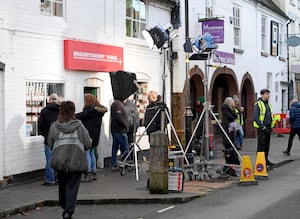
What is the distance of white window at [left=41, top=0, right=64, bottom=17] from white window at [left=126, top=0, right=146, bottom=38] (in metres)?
3.11

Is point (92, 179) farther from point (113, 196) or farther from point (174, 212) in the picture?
point (174, 212)

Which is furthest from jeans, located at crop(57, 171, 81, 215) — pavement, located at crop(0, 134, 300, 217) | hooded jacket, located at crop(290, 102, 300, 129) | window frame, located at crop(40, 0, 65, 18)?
hooded jacket, located at crop(290, 102, 300, 129)

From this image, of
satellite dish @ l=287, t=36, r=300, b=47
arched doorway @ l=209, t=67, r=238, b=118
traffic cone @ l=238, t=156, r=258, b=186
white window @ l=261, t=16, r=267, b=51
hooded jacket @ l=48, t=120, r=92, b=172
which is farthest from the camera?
satellite dish @ l=287, t=36, r=300, b=47

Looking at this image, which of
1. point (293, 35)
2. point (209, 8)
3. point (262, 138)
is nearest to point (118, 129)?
point (262, 138)

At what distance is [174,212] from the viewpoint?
9.05m

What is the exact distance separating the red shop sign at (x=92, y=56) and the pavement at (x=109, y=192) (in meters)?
2.64

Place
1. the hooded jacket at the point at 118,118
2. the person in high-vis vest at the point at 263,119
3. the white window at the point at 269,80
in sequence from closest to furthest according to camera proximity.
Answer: the hooded jacket at the point at 118,118, the person in high-vis vest at the point at 263,119, the white window at the point at 269,80

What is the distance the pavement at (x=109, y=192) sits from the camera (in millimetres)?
9914

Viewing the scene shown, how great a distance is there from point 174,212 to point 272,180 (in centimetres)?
420

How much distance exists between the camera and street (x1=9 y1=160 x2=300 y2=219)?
870cm

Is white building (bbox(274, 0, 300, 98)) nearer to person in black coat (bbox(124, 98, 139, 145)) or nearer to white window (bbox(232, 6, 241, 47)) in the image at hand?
white window (bbox(232, 6, 241, 47))

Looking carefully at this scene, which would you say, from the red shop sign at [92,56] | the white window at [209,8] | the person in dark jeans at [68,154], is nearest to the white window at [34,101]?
the red shop sign at [92,56]

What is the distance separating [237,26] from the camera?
78.7ft

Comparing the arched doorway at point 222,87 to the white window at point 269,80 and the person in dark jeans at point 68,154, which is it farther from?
the person in dark jeans at point 68,154
